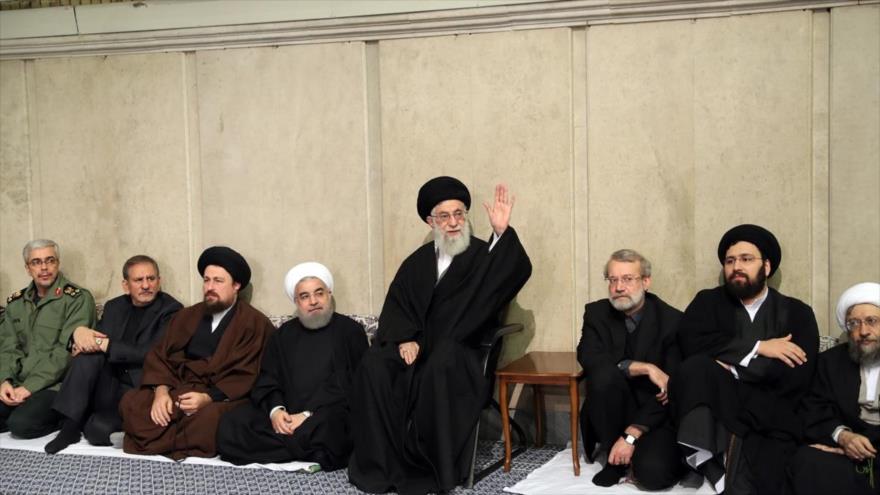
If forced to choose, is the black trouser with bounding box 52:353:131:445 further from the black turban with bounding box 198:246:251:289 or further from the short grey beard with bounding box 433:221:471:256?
the short grey beard with bounding box 433:221:471:256

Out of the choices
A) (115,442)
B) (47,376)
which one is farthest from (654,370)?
(47,376)

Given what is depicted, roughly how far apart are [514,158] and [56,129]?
346cm

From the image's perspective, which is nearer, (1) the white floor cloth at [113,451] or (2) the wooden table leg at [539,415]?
(1) the white floor cloth at [113,451]

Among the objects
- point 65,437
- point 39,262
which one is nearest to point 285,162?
point 39,262

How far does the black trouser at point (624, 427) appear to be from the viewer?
18.4ft

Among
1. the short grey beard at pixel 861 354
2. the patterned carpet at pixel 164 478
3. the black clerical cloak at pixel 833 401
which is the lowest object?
the patterned carpet at pixel 164 478

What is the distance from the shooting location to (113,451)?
6.75m

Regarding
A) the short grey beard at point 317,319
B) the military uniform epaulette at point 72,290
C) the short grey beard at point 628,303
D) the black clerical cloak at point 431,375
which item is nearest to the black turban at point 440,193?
the black clerical cloak at point 431,375

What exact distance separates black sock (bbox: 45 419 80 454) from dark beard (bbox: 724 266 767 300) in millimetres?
4082

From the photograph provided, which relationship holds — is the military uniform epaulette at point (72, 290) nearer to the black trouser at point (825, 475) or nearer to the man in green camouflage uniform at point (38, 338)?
the man in green camouflage uniform at point (38, 338)

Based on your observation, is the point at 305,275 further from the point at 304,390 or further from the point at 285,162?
the point at 285,162

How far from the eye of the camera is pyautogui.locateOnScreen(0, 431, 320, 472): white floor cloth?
20.5ft

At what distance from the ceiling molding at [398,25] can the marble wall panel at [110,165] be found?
0.40ft

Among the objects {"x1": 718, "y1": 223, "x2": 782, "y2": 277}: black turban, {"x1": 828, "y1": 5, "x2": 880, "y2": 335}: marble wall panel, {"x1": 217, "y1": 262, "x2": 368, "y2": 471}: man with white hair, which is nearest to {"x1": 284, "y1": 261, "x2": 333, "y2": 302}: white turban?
{"x1": 217, "y1": 262, "x2": 368, "y2": 471}: man with white hair
